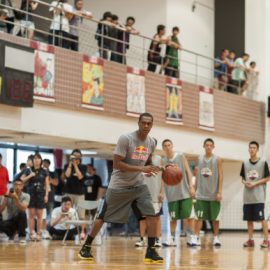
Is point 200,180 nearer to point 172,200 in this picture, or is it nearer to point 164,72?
point 172,200

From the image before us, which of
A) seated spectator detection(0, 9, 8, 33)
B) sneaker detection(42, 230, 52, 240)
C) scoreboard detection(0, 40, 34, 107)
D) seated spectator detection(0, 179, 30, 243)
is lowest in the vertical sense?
sneaker detection(42, 230, 52, 240)

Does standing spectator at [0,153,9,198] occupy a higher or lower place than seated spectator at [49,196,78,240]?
higher

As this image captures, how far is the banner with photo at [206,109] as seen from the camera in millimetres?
21594

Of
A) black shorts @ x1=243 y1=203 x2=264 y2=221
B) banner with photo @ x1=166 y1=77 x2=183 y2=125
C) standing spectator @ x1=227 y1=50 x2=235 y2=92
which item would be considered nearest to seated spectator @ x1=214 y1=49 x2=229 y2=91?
standing spectator @ x1=227 y1=50 x2=235 y2=92

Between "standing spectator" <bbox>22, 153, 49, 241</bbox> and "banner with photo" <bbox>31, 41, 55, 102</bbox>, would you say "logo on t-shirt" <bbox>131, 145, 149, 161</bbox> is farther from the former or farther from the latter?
"banner with photo" <bbox>31, 41, 55, 102</bbox>

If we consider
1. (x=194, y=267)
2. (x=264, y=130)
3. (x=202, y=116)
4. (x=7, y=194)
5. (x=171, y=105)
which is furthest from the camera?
(x=264, y=130)

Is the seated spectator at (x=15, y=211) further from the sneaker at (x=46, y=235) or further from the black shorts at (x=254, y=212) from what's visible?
the black shorts at (x=254, y=212)

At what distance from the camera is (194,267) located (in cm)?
817

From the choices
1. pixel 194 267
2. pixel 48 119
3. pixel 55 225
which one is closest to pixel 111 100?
pixel 48 119

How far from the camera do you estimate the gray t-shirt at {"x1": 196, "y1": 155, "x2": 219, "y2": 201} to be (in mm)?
13812

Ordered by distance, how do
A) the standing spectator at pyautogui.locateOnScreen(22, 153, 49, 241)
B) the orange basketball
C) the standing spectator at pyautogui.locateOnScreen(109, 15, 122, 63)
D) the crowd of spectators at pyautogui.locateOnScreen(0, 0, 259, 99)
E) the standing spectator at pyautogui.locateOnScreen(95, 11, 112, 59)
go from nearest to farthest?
1. the orange basketball
2. the standing spectator at pyautogui.locateOnScreen(22, 153, 49, 241)
3. the crowd of spectators at pyautogui.locateOnScreen(0, 0, 259, 99)
4. the standing spectator at pyautogui.locateOnScreen(95, 11, 112, 59)
5. the standing spectator at pyautogui.locateOnScreen(109, 15, 122, 63)

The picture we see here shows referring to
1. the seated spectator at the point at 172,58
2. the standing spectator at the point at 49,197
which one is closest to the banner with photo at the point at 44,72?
the standing spectator at the point at 49,197

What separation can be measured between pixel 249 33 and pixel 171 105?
613cm

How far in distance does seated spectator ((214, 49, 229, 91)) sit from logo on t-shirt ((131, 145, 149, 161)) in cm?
1422
